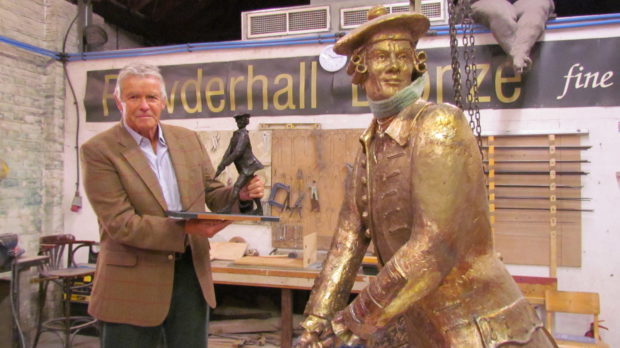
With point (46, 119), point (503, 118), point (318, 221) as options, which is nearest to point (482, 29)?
point (503, 118)

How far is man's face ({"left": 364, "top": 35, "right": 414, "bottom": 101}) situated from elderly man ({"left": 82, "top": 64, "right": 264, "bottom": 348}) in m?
0.88

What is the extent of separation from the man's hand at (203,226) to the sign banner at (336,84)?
2702 millimetres

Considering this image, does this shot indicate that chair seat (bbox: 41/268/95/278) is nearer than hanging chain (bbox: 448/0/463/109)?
No

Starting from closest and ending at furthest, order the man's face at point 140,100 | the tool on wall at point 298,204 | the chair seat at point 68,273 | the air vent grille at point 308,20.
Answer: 1. the man's face at point 140,100
2. the chair seat at point 68,273
3. the tool on wall at point 298,204
4. the air vent grille at point 308,20

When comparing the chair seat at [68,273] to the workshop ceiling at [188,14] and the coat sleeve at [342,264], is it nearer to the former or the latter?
the workshop ceiling at [188,14]

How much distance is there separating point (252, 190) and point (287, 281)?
189 centimetres

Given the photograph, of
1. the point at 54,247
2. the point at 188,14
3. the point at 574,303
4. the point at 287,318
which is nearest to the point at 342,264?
the point at 287,318

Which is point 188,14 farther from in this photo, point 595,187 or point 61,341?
point 595,187

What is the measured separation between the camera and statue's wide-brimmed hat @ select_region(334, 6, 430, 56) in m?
1.30

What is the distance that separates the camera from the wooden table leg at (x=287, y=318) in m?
3.86

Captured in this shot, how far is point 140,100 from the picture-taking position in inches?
79.1

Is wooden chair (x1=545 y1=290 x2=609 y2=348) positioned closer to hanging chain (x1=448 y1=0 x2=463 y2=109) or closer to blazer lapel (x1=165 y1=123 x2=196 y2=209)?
hanging chain (x1=448 y1=0 x2=463 y2=109)

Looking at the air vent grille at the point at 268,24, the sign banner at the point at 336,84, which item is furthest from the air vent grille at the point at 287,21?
the sign banner at the point at 336,84

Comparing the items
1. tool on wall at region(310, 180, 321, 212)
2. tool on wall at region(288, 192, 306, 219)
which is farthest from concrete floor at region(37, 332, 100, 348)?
tool on wall at region(310, 180, 321, 212)
